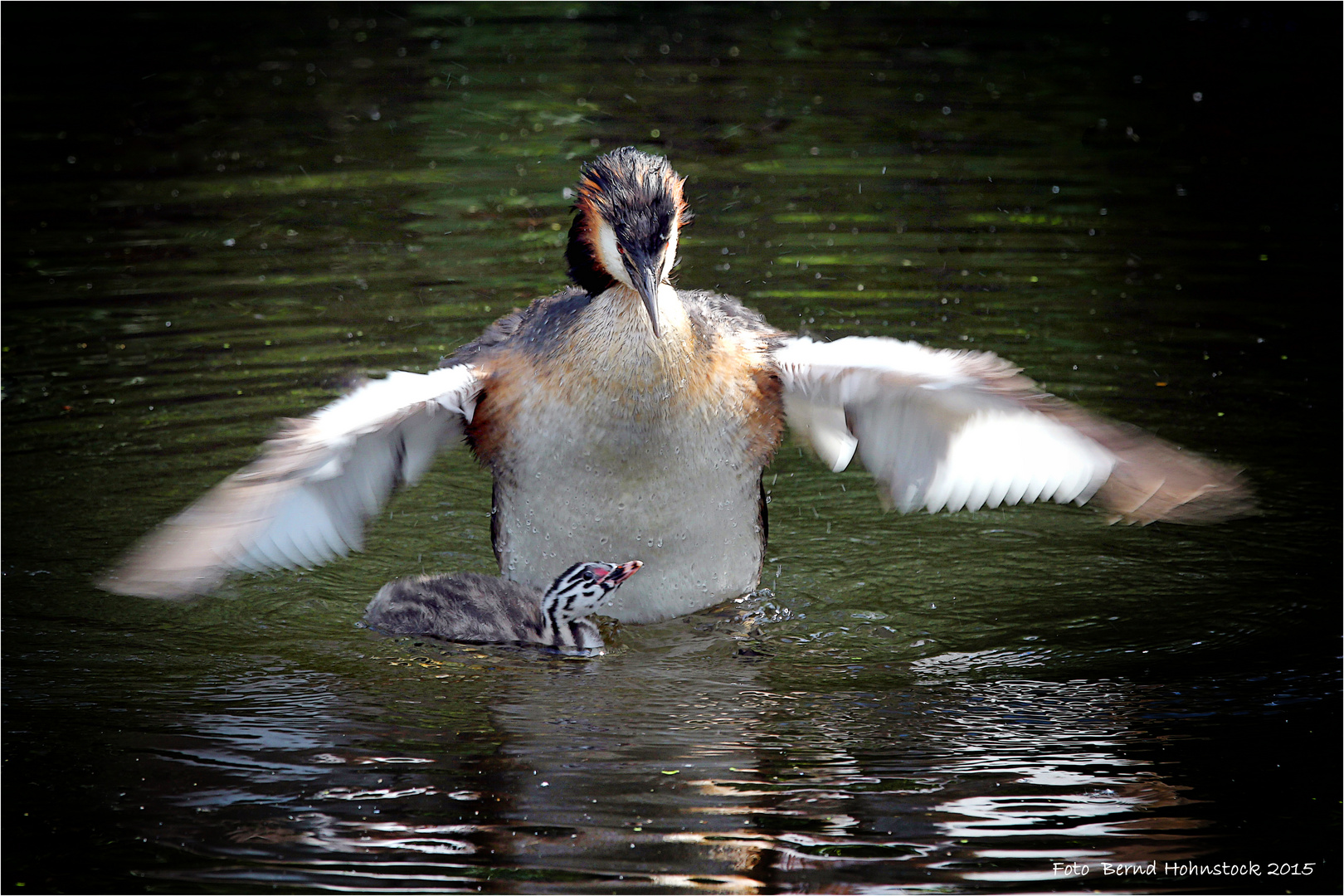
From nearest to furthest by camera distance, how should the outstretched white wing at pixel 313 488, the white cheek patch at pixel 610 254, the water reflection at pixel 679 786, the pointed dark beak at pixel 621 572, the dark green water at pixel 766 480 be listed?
the water reflection at pixel 679 786
the dark green water at pixel 766 480
the outstretched white wing at pixel 313 488
the white cheek patch at pixel 610 254
the pointed dark beak at pixel 621 572

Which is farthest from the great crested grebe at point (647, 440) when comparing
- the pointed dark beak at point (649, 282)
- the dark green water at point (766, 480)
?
the dark green water at point (766, 480)

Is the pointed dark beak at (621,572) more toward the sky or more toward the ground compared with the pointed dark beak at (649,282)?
more toward the ground

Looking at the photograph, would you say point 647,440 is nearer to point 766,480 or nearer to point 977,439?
point 977,439

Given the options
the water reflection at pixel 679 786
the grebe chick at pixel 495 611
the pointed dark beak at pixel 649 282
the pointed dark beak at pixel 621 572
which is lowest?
the water reflection at pixel 679 786

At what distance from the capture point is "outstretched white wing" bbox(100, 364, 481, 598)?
18.4 ft

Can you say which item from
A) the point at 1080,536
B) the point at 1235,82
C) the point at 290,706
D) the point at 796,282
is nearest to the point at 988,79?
the point at 1235,82

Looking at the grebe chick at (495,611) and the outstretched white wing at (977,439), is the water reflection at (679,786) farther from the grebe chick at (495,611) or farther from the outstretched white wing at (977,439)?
the outstretched white wing at (977,439)

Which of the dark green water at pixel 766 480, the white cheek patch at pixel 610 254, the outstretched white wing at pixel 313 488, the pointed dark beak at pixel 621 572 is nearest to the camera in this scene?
the dark green water at pixel 766 480

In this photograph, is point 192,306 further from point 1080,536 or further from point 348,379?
point 1080,536

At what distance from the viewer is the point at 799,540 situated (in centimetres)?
768

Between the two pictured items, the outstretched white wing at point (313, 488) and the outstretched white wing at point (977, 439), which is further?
the outstretched white wing at point (977, 439)

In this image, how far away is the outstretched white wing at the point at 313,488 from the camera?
5.61 metres

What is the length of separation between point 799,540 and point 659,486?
145 centimetres

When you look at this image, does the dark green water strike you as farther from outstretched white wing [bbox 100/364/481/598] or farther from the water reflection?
outstretched white wing [bbox 100/364/481/598]
